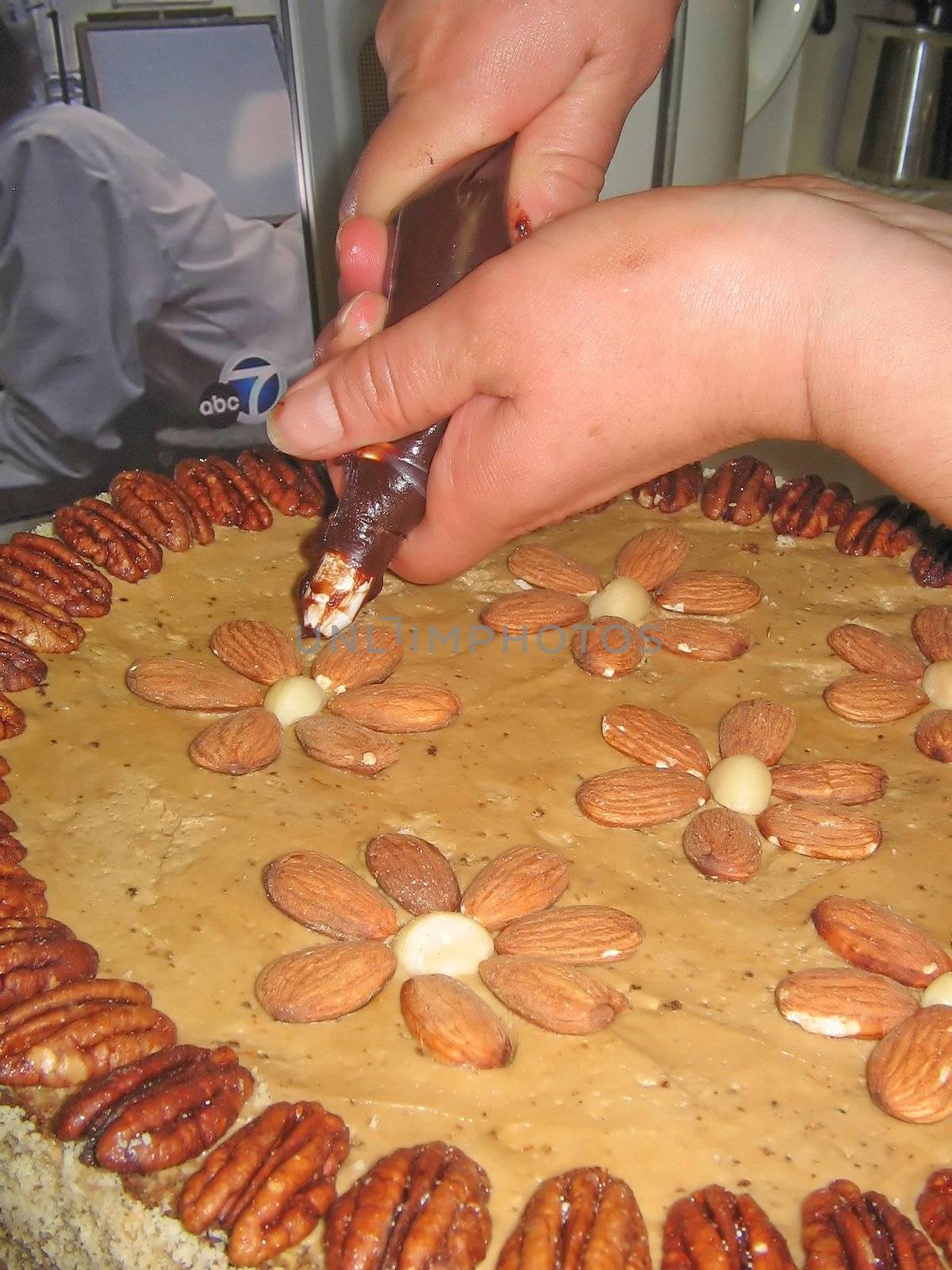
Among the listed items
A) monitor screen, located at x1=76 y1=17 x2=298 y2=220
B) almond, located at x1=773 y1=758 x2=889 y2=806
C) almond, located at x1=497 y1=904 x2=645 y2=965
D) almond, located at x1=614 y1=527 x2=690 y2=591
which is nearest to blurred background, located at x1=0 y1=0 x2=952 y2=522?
monitor screen, located at x1=76 y1=17 x2=298 y2=220

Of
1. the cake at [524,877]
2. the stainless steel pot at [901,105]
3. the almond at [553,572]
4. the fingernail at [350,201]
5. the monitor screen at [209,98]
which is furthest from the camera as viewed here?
the stainless steel pot at [901,105]

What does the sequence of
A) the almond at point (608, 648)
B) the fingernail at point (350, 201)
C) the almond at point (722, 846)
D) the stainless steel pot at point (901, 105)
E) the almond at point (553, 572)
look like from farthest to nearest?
the stainless steel pot at point (901, 105) → the almond at point (553, 572) → the almond at point (608, 648) → the fingernail at point (350, 201) → the almond at point (722, 846)

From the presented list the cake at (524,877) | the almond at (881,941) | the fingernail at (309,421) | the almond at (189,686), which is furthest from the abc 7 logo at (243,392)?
the almond at (881,941)

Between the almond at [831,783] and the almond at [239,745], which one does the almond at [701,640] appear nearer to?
the almond at [831,783]

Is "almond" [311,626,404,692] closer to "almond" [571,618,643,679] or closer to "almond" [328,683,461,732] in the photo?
"almond" [328,683,461,732]

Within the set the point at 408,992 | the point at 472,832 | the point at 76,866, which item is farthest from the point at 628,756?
the point at 76,866

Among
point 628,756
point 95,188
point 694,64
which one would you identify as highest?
point 694,64

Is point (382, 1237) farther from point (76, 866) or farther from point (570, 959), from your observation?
point (76, 866)
